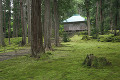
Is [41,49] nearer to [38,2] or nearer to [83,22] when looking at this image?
[38,2]

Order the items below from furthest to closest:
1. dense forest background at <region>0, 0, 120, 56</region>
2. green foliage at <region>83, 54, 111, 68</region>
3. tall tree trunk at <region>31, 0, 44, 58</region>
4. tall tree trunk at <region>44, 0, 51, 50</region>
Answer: dense forest background at <region>0, 0, 120, 56</region> < tall tree trunk at <region>44, 0, 51, 50</region> < tall tree trunk at <region>31, 0, 44, 58</region> < green foliage at <region>83, 54, 111, 68</region>

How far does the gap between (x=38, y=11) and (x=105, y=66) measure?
221 inches

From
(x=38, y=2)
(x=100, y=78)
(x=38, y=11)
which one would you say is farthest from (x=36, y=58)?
(x=100, y=78)

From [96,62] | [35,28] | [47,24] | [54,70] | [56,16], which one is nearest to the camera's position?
[54,70]

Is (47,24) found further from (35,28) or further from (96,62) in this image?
(96,62)

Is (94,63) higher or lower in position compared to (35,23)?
lower

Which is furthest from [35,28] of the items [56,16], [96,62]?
[56,16]

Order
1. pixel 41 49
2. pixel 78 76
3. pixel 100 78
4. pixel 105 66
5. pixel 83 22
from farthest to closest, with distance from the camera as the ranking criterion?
1. pixel 83 22
2. pixel 41 49
3. pixel 105 66
4. pixel 78 76
5. pixel 100 78

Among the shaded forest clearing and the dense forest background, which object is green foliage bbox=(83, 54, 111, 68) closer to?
the shaded forest clearing

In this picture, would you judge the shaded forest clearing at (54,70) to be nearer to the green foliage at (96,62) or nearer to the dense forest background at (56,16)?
the green foliage at (96,62)

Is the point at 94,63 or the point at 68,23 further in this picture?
the point at 68,23

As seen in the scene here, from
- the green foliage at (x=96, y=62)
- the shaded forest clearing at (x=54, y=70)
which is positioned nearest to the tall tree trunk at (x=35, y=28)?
the shaded forest clearing at (x=54, y=70)

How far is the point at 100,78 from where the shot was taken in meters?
4.46

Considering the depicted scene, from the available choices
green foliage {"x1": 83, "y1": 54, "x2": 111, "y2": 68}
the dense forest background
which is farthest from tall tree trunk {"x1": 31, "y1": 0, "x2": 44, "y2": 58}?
green foliage {"x1": 83, "y1": 54, "x2": 111, "y2": 68}
